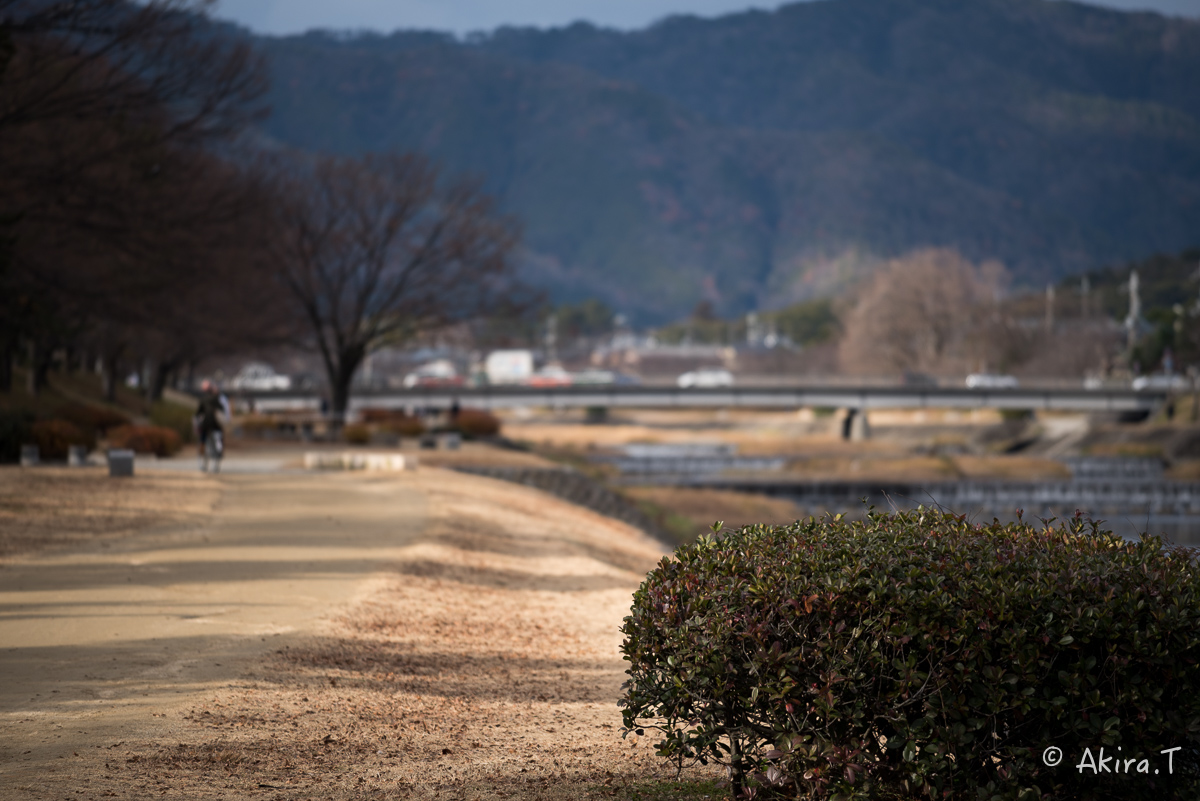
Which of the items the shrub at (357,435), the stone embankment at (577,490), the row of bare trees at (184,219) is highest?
the row of bare trees at (184,219)

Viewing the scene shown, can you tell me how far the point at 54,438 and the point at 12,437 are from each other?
937mm

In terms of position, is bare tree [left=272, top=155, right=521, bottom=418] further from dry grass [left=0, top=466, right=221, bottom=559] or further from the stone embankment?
dry grass [left=0, top=466, right=221, bottom=559]

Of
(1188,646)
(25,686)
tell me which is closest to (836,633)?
(1188,646)

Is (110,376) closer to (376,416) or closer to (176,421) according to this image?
(376,416)

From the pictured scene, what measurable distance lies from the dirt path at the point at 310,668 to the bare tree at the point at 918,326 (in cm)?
9583

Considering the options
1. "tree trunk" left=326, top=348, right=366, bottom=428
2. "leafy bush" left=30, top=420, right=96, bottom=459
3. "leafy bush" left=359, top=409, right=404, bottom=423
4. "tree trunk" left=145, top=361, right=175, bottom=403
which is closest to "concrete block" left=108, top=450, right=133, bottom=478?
"leafy bush" left=30, top=420, right=96, bottom=459

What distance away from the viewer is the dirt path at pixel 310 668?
257 inches

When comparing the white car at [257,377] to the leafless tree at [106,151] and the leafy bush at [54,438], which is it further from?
the leafy bush at [54,438]

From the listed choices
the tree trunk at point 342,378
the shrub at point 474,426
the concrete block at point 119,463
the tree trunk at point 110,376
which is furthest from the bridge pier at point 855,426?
the concrete block at point 119,463

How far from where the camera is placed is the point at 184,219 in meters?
31.2

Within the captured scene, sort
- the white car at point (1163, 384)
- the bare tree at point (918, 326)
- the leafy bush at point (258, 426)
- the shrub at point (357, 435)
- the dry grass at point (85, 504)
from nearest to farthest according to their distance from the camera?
the dry grass at point (85, 504) < the shrub at point (357, 435) < the leafy bush at point (258, 426) < the white car at point (1163, 384) < the bare tree at point (918, 326)

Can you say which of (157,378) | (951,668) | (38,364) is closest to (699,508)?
(38,364)

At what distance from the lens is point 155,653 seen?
30.6 feet

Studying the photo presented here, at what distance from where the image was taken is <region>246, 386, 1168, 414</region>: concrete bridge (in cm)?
7050
